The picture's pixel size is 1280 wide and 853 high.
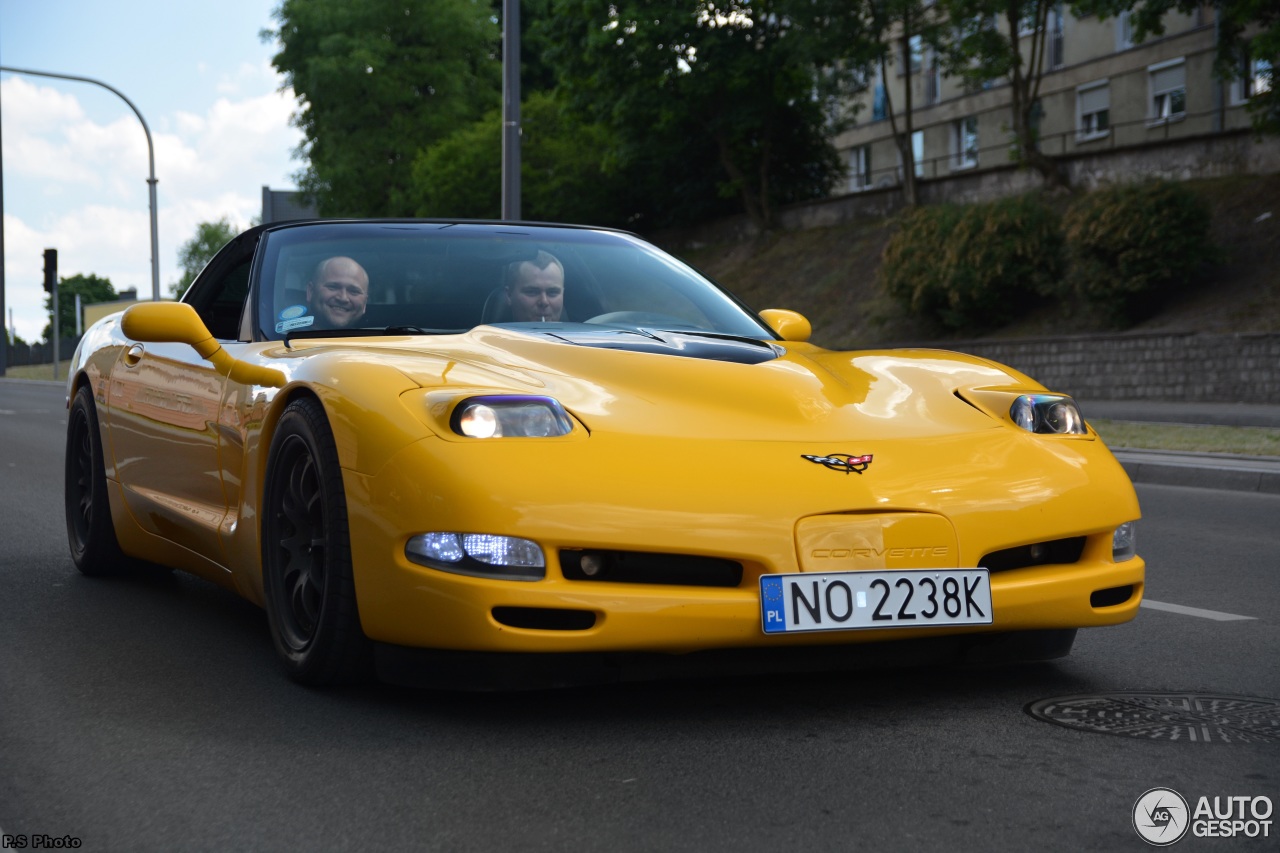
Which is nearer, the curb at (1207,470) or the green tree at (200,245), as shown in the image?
the curb at (1207,470)

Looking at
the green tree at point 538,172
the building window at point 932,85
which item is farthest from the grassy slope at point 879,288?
the building window at point 932,85

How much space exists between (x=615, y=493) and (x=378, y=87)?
176ft

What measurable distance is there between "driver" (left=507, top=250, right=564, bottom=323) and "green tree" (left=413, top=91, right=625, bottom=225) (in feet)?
139

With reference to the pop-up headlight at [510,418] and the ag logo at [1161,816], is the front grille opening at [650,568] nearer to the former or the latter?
the pop-up headlight at [510,418]

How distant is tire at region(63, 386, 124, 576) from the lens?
19.7ft

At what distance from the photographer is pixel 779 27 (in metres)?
40.4

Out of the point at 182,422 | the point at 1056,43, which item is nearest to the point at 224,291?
the point at 182,422

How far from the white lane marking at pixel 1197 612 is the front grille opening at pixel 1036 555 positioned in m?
1.56

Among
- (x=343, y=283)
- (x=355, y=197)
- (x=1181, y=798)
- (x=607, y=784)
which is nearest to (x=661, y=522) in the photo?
(x=607, y=784)

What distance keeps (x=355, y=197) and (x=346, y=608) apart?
53.7 meters

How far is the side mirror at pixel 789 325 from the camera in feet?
17.5

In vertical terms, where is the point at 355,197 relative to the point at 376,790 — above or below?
above

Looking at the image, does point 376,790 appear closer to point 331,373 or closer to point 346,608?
point 346,608

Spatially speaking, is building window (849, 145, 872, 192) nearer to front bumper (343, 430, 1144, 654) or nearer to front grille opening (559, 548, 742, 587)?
front bumper (343, 430, 1144, 654)
